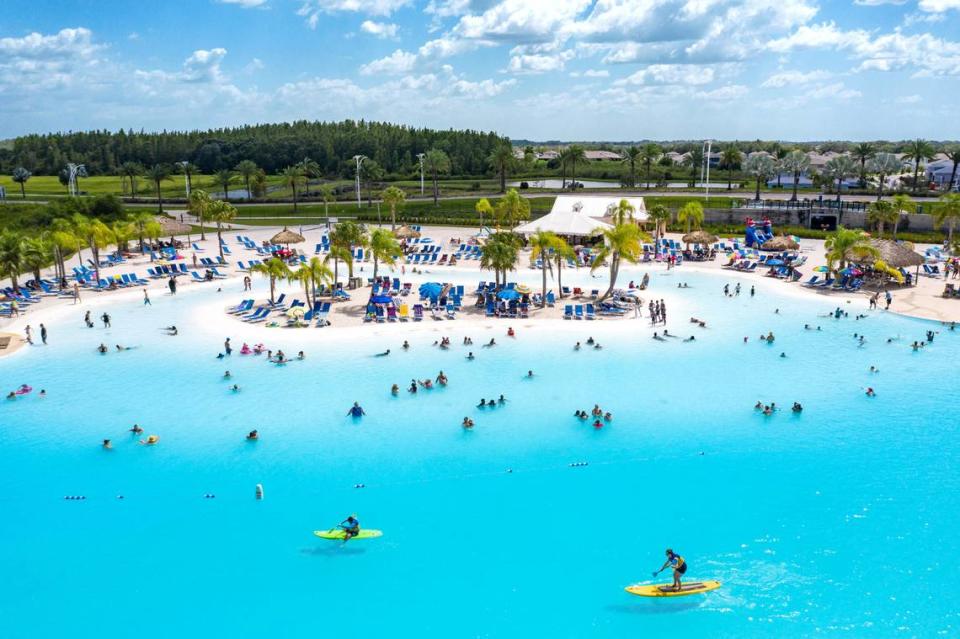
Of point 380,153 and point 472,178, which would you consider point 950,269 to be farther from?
point 380,153

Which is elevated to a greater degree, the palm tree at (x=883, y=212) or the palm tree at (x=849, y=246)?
the palm tree at (x=883, y=212)

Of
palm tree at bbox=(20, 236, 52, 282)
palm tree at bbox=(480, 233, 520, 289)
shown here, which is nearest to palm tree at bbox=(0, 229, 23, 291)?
palm tree at bbox=(20, 236, 52, 282)

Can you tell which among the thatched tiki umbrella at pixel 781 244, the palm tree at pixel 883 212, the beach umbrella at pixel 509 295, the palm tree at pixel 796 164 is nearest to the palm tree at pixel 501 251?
the beach umbrella at pixel 509 295

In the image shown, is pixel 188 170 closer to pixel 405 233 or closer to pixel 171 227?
pixel 171 227

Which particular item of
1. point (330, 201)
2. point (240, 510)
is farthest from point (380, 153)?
point (240, 510)

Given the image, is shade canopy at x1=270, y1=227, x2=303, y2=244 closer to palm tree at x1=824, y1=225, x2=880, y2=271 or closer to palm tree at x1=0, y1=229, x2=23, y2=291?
palm tree at x1=0, y1=229, x2=23, y2=291

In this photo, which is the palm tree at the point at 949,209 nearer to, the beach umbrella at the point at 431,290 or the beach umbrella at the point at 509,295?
the beach umbrella at the point at 509,295
